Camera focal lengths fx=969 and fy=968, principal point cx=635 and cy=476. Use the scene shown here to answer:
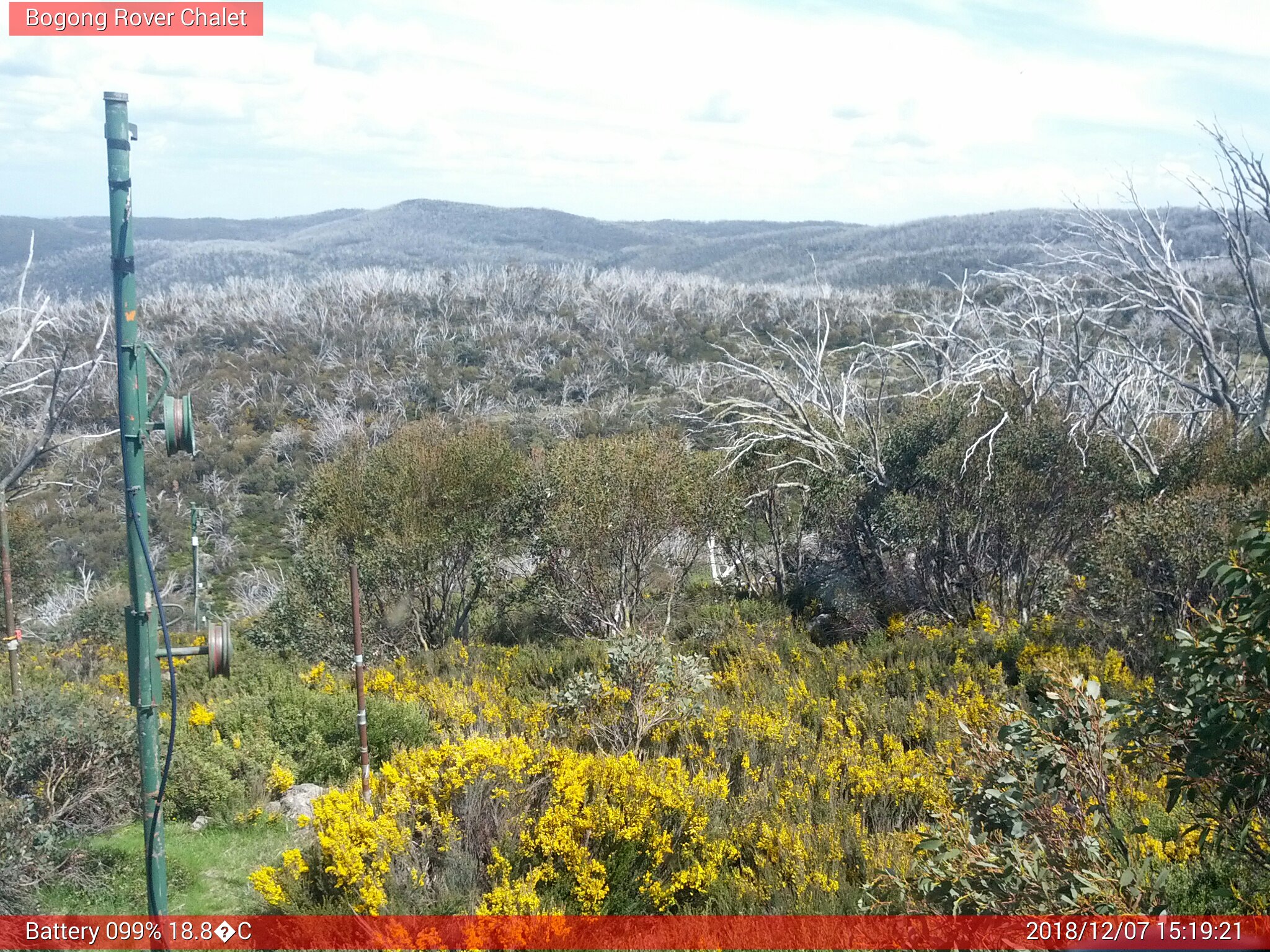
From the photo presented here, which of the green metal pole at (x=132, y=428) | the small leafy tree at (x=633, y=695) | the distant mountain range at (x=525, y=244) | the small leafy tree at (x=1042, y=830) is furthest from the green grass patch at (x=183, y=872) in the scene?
the distant mountain range at (x=525, y=244)

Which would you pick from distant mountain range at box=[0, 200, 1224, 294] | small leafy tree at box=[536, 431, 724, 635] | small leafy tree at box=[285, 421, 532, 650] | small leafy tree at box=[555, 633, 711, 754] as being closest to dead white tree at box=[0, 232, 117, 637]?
small leafy tree at box=[285, 421, 532, 650]

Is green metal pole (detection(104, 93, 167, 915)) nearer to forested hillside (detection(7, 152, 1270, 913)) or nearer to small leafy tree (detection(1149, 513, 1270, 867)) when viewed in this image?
forested hillside (detection(7, 152, 1270, 913))

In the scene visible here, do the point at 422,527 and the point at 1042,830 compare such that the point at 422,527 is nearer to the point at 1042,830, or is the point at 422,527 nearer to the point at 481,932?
the point at 481,932

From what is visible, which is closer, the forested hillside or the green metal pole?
the green metal pole

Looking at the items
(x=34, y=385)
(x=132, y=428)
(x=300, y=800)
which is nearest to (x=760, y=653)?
(x=300, y=800)

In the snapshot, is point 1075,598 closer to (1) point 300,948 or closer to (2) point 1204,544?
(2) point 1204,544

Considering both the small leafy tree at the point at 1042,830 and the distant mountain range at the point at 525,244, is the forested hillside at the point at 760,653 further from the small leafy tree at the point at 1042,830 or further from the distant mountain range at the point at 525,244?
the distant mountain range at the point at 525,244
